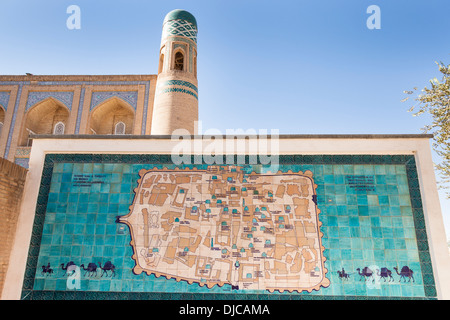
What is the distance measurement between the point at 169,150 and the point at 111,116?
9.05m

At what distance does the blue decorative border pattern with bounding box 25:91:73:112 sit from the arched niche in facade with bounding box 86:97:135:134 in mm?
1072

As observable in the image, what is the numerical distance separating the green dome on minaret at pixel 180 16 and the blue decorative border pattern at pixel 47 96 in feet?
16.1

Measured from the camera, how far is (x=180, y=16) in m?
10.5

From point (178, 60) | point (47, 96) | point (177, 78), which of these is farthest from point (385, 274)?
point (47, 96)

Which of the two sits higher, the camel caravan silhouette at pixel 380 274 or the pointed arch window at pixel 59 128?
the pointed arch window at pixel 59 128

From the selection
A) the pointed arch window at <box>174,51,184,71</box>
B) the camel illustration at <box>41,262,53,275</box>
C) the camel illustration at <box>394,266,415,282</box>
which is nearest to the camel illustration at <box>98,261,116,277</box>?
the camel illustration at <box>41,262,53,275</box>

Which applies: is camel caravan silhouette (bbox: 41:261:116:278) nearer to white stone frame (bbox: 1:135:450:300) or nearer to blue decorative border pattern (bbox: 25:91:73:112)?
white stone frame (bbox: 1:135:450:300)

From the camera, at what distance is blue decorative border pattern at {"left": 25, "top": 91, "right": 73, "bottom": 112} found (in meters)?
12.9

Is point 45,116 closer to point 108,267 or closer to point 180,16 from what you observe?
point 180,16

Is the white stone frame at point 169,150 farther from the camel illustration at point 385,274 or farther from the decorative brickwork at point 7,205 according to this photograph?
the camel illustration at point 385,274

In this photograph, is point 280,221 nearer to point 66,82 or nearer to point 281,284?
point 281,284

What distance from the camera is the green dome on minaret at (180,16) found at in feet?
34.4

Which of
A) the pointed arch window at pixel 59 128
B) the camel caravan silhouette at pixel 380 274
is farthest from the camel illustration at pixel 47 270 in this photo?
the pointed arch window at pixel 59 128
